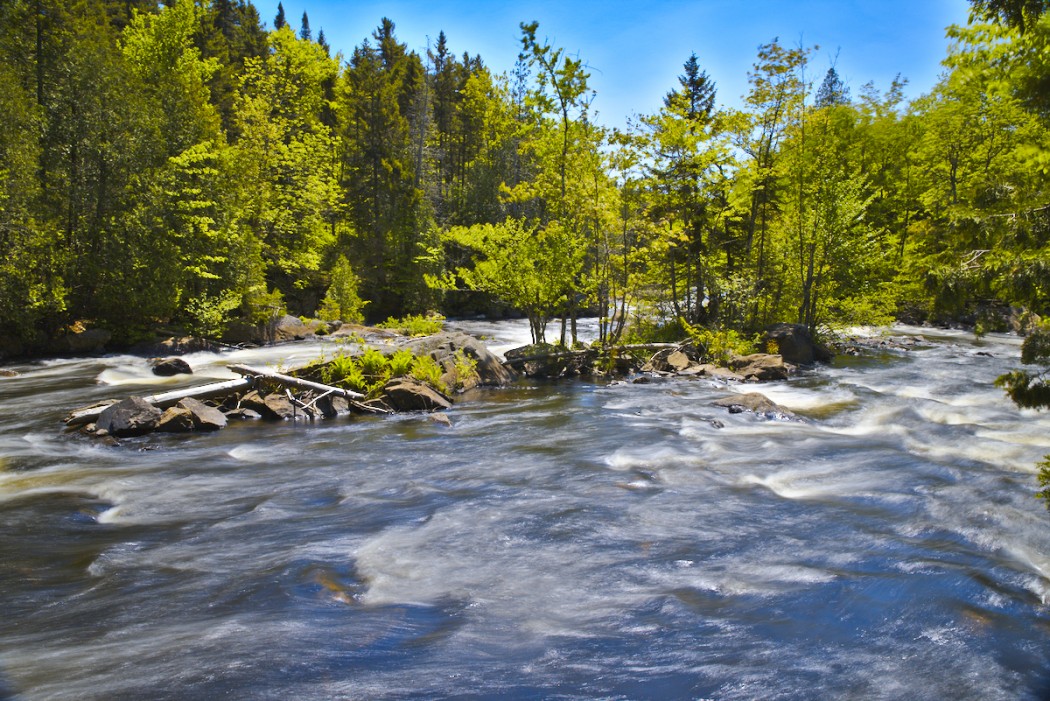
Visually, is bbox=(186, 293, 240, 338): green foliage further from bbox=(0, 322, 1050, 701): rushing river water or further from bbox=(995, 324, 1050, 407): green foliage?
bbox=(995, 324, 1050, 407): green foliage

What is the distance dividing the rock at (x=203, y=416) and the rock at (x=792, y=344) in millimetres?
15759

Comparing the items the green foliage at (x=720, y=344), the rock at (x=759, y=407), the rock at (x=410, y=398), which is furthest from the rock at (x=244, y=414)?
the green foliage at (x=720, y=344)

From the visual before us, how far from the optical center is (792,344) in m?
19.7

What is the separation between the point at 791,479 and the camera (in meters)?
8.85

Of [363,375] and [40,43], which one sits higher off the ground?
[40,43]

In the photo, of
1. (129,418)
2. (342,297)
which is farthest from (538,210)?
(129,418)

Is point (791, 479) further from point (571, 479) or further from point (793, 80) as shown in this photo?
point (793, 80)

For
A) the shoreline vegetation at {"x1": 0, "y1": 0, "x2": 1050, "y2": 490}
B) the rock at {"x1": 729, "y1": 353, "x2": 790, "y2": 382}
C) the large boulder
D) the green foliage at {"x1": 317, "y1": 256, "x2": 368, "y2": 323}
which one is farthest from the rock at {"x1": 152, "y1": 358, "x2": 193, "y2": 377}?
the rock at {"x1": 729, "y1": 353, "x2": 790, "y2": 382}

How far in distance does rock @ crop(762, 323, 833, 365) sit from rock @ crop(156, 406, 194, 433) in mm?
16276

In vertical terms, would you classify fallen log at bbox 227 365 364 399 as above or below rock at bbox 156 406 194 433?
above

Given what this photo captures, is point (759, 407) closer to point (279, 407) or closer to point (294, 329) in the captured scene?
point (279, 407)

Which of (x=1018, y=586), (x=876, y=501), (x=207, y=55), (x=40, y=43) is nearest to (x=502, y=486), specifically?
(x=876, y=501)

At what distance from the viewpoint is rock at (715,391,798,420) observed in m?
12.7

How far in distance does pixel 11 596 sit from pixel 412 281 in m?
34.9
